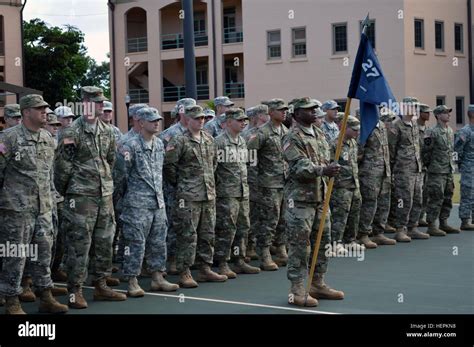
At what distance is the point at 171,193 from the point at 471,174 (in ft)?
21.7

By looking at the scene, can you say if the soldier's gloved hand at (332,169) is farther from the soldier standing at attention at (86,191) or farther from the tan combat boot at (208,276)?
the tan combat boot at (208,276)

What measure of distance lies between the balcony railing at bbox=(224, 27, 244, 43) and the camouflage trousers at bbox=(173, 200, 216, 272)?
3352 centimetres

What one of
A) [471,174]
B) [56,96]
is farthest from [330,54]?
[471,174]

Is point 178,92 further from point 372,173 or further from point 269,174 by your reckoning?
point 269,174

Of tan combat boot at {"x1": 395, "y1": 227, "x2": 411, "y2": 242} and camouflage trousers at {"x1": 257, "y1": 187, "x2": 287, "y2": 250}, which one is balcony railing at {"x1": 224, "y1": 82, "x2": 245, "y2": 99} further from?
camouflage trousers at {"x1": 257, "y1": 187, "x2": 287, "y2": 250}

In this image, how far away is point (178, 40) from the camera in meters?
46.2

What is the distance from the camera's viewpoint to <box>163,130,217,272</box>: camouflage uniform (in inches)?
428

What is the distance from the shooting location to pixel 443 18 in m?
37.7

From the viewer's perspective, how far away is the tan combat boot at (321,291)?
31.7ft

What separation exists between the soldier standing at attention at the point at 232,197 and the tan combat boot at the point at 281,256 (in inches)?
28.4

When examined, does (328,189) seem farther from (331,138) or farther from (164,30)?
(164,30)

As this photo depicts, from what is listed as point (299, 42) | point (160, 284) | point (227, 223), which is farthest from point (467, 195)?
point (299, 42)

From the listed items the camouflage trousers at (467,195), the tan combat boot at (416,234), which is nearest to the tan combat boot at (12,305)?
the tan combat boot at (416,234)

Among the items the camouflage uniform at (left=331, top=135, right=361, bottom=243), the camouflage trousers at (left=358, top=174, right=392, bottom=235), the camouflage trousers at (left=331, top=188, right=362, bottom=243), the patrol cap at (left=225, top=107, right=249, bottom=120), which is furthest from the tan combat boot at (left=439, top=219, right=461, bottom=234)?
the patrol cap at (left=225, top=107, right=249, bottom=120)
